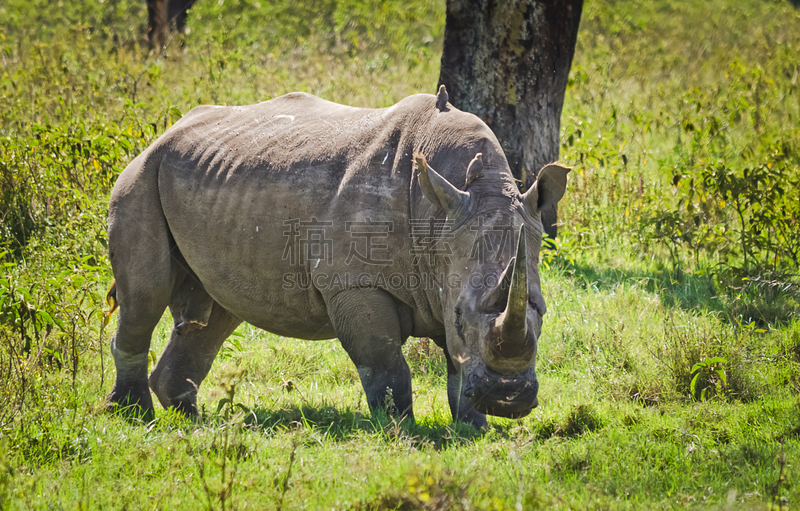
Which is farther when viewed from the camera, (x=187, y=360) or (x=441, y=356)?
(x=441, y=356)

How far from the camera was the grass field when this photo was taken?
3.33 meters

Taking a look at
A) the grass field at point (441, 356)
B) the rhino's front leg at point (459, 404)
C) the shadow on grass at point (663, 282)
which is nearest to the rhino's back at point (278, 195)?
the grass field at point (441, 356)

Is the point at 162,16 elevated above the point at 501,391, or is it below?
above

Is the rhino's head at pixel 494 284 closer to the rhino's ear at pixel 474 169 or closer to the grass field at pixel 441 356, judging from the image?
the rhino's ear at pixel 474 169

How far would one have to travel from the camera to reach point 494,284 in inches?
145

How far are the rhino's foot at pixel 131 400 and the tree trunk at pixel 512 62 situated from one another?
3.41m

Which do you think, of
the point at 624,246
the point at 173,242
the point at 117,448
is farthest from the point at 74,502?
the point at 624,246

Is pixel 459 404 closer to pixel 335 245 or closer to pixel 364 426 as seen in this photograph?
pixel 364 426

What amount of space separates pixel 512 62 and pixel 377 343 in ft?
11.1

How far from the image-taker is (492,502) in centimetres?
288

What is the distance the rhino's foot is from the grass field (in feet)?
0.48

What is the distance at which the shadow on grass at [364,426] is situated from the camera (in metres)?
3.87

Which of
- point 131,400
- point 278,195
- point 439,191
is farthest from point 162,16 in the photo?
point 439,191

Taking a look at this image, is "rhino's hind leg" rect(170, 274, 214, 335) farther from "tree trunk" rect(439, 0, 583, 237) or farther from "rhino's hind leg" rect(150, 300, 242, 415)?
"tree trunk" rect(439, 0, 583, 237)
